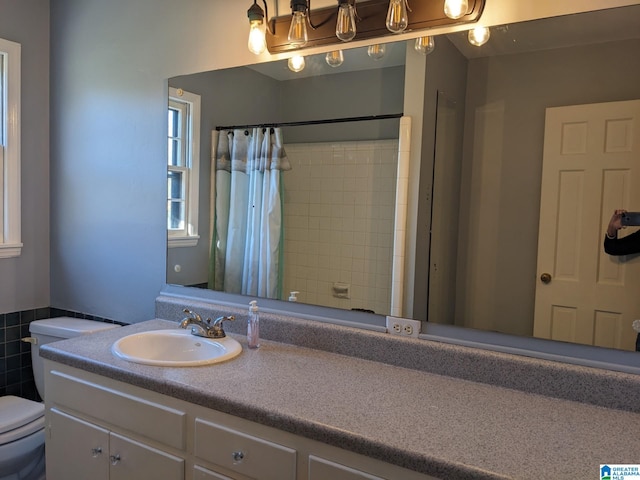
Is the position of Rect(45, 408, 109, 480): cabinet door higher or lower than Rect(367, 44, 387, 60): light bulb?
lower

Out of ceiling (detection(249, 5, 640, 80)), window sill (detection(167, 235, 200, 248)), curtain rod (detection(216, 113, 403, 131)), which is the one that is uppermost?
ceiling (detection(249, 5, 640, 80))

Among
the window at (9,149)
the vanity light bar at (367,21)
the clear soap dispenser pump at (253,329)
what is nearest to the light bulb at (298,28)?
the vanity light bar at (367,21)

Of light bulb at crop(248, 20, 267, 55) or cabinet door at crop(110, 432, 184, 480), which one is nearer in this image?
cabinet door at crop(110, 432, 184, 480)

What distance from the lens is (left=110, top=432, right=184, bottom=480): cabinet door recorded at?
1475 mm

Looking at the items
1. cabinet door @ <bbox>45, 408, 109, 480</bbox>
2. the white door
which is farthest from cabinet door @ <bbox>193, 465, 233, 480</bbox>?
the white door

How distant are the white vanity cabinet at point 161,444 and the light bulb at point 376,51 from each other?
4.33 ft

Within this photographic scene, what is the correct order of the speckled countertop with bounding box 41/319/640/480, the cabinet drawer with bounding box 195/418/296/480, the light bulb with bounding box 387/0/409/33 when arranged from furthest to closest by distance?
the light bulb with bounding box 387/0/409/33, the cabinet drawer with bounding box 195/418/296/480, the speckled countertop with bounding box 41/319/640/480

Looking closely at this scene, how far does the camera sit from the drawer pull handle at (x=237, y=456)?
134 centimetres

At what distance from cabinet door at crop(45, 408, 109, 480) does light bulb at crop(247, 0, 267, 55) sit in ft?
5.10

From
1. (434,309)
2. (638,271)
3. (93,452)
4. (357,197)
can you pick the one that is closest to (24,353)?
(93,452)

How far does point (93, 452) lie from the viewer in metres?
1.66

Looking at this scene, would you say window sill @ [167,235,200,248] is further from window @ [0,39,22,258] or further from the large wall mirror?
window @ [0,39,22,258]

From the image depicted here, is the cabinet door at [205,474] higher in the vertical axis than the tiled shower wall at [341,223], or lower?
lower

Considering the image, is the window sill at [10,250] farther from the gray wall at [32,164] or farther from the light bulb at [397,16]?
the light bulb at [397,16]
